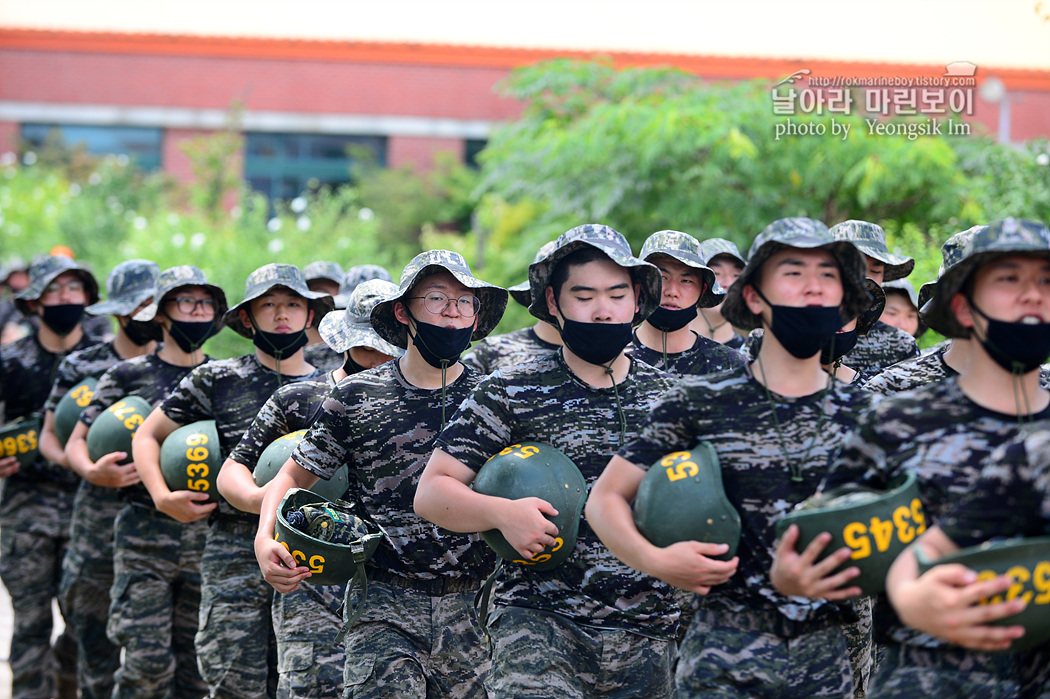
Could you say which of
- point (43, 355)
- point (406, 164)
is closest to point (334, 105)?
point (406, 164)

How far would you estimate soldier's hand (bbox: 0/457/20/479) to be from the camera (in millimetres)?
8836

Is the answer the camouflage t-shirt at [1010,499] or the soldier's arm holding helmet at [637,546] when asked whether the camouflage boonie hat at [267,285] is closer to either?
the soldier's arm holding helmet at [637,546]

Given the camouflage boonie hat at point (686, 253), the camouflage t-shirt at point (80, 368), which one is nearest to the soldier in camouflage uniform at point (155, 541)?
the camouflage t-shirt at point (80, 368)

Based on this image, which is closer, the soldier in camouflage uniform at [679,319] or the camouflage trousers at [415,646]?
the camouflage trousers at [415,646]

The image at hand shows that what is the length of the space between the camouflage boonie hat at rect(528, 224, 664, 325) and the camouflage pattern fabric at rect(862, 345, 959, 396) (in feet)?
3.56

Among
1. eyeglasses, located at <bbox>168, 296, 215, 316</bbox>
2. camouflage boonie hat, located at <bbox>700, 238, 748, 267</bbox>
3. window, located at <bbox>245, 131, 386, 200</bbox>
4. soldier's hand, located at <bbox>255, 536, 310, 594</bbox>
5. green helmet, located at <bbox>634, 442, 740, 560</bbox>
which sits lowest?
soldier's hand, located at <bbox>255, 536, 310, 594</bbox>

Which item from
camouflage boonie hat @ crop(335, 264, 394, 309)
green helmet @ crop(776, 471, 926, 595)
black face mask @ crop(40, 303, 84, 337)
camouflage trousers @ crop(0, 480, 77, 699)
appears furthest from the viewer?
black face mask @ crop(40, 303, 84, 337)

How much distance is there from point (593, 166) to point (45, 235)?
19347 mm

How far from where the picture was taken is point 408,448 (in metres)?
5.30

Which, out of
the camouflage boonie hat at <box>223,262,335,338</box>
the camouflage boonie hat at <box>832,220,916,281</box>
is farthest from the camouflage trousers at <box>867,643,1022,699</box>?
the camouflage boonie hat at <box>223,262,335,338</box>

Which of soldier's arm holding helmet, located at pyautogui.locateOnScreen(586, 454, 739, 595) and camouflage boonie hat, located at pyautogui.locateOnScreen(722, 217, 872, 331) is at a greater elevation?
camouflage boonie hat, located at pyautogui.locateOnScreen(722, 217, 872, 331)

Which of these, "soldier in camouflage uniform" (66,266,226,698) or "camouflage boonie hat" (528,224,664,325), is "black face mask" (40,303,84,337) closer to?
"soldier in camouflage uniform" (66,266,226,698)

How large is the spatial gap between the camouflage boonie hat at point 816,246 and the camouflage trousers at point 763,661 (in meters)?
1.10

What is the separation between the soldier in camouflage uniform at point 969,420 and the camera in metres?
3.54
